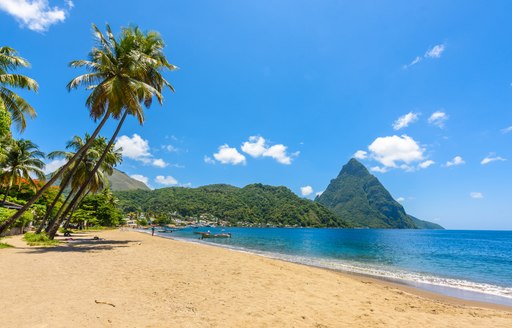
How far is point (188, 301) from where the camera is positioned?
7.10 metres

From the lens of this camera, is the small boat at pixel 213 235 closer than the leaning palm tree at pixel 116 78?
No

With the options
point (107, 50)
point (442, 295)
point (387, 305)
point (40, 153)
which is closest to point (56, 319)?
point (387, 305)

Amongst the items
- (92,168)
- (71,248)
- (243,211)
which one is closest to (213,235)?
(92,168)

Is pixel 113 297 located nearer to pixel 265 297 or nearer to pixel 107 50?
pixel 265 297

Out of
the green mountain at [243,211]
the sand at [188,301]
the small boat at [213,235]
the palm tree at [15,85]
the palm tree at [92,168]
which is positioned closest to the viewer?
the sand at [188,301]

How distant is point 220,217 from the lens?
18375cm

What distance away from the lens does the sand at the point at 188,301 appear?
556 centimetres

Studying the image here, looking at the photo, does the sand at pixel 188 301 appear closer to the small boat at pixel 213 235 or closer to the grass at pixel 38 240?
the grass at pixel 38 240

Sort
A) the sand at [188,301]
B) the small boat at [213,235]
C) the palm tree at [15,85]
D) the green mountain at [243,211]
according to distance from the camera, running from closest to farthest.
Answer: the sand at [188,301], the palm tree at [15,85], the small boat at [213,235], the green mountain at [243,211]

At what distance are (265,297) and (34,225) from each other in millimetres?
40418

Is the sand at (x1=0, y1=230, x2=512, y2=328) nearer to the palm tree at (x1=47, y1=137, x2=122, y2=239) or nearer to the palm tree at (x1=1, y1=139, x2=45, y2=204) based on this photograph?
→ the palm tree at (x1=47, y1=137, x2=122, y2=239)

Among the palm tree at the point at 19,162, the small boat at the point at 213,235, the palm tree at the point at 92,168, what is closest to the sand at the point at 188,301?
the palm tree at the point at 92,168

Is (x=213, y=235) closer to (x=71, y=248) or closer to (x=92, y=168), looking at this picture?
(x=92, y=168)

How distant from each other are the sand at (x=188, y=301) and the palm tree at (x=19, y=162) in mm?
24090
